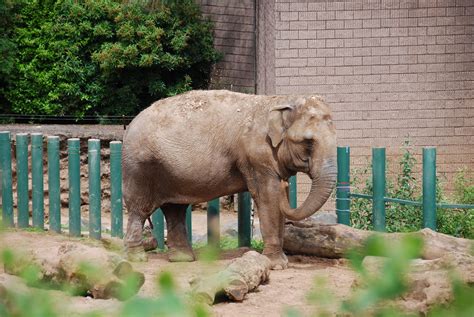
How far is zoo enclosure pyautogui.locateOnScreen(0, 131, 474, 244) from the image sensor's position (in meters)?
9.02

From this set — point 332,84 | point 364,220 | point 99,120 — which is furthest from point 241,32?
point 364,220

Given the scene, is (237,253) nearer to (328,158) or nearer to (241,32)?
A: (328,158)

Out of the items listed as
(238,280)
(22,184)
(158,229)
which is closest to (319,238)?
(238,280)

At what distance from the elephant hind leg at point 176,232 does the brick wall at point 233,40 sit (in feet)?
26.8

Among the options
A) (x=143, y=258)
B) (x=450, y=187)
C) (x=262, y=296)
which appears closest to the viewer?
(x=262, y=296)

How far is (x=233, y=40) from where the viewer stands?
17203 millimetres

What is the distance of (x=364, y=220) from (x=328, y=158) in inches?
94.5

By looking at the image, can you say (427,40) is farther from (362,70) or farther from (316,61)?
(316,61)

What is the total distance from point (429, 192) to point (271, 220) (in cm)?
165

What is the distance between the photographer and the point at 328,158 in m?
7.73

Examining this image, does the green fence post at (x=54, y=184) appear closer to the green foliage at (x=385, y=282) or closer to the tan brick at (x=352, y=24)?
the tan brick at (x=352, y=24)

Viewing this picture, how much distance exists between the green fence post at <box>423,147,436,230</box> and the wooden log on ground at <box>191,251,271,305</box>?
2031mm

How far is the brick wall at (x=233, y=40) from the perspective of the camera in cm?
1697

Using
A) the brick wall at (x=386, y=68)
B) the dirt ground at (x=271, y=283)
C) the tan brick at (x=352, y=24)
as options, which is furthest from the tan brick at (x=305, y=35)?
the dirt ground at (x=271, y=283)
